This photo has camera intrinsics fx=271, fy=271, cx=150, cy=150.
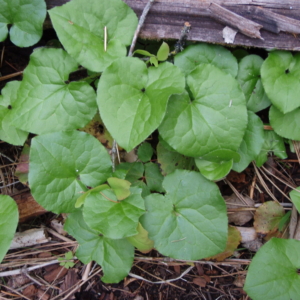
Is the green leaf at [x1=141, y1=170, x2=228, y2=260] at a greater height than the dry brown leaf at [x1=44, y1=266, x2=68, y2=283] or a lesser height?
greater

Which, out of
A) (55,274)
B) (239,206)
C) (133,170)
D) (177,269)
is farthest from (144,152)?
(55,274)

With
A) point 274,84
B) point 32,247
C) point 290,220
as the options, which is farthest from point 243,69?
point 32,247

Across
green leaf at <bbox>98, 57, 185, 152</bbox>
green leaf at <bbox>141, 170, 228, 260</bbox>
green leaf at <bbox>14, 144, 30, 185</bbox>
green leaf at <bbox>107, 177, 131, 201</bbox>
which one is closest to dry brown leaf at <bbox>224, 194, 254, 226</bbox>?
green leaf at <bbox>141, 170, 228, 260</bbox>

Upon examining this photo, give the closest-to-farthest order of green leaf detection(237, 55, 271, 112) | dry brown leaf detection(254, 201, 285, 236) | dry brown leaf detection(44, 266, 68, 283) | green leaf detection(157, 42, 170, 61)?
green leaf detection(157, 42, 170, 61) < green leaf detection(237, 55, 271, 112) < dry brown leaf detection(254, 201, 285, 236) < dry brown leaf detection(44, 266, 68, 283)

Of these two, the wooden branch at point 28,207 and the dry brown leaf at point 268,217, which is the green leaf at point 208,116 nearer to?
the dry brown leaf at point 268,217

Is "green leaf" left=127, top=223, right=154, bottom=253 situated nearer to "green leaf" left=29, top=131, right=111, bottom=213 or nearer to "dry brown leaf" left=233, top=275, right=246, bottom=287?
"green leaf" left=29, top=131, right=111, bottom=213

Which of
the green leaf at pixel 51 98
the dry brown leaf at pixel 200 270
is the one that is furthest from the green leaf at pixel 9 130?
the dry brown leaf at pixel 200 270

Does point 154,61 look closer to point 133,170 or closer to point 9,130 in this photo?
point 133,170
